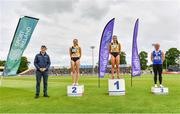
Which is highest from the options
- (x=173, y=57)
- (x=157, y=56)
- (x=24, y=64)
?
(x=173, y=57)

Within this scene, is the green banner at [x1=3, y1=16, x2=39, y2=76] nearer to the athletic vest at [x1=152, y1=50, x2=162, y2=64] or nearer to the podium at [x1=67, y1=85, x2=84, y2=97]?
the podium at [x1=67, y1=85, x2=84, y2=97]

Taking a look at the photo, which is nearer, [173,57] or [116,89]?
[116,89]

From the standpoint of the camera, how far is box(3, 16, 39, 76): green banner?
16359 mm

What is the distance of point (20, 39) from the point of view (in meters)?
16.7

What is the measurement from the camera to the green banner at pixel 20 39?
644 inches

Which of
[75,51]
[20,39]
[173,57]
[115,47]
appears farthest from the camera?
[173,57]

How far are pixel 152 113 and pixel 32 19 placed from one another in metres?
8.79

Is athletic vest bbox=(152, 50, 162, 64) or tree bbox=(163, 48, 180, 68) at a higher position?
tree bbox=(163, 48, 180, 68)

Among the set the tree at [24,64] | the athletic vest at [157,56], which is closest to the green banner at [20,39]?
the athletic vest at [157,56]

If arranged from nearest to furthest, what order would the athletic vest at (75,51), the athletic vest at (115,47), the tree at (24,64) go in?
1. the athletic vest at (75,51)
2. the athletic vest at (115,47)
3. the tree at (24,64)

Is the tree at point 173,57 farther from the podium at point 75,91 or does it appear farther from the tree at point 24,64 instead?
the podium at point 75,91

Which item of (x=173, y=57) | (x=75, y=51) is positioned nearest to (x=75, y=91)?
(x=75, y=51)

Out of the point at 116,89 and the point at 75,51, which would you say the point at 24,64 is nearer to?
the point at 75,51

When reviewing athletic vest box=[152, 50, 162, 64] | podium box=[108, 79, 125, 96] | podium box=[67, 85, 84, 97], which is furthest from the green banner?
athletic vest box=[152, 50, 162, 64]
